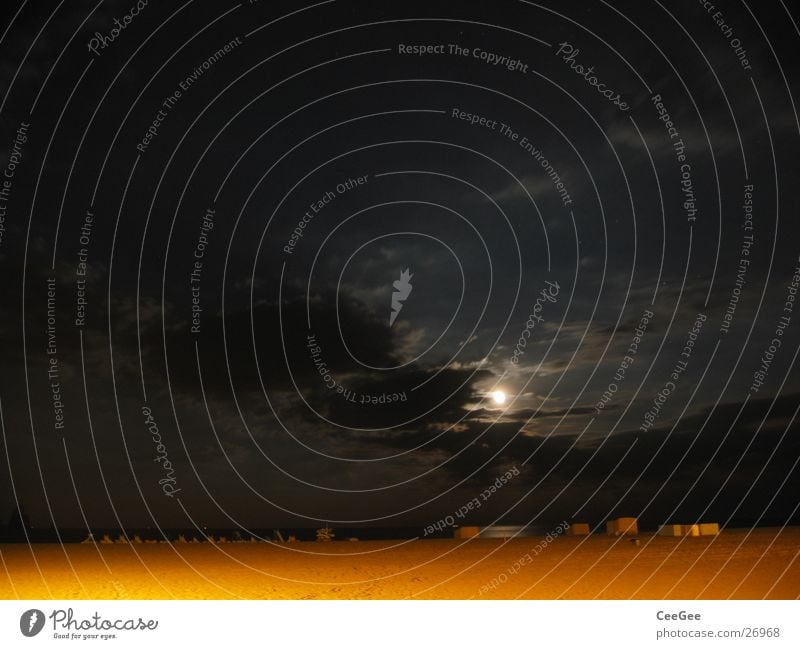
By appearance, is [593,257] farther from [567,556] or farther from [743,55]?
[567,556]

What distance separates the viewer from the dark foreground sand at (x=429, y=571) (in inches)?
516

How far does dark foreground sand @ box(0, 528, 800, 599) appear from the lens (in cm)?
1312

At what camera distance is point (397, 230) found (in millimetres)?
16297

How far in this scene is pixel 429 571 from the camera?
50.8ft

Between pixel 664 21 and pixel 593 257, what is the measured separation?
4.71 m

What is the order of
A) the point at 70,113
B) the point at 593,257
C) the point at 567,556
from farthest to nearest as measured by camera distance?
the point at 567,556 → the point at 593,257 → the point at 70,113

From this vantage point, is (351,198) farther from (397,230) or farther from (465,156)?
(465,156)

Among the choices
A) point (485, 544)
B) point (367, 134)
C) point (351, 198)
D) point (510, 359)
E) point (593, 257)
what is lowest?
point (485, 544)

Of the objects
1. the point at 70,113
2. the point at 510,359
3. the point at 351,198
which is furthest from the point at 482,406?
the point at 70,113
